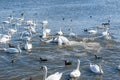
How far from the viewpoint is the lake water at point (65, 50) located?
2650 cm

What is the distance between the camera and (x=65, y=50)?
33.1 metres

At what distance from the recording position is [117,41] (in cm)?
3625

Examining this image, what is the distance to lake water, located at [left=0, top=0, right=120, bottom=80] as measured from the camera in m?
26.5

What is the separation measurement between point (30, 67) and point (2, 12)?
3262 centimetres

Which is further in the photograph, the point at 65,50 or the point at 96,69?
the point at 65,50

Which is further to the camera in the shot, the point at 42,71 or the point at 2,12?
the point at 2,12

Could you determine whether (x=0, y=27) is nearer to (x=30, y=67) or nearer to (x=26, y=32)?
(x=26, y=32)

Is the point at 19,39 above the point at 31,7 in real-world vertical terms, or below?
below

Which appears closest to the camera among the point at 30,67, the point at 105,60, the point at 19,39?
the point at 30,67

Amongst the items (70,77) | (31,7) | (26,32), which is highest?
(31,7)

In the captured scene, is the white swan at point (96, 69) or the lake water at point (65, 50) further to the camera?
the lake water at point (65, 50)

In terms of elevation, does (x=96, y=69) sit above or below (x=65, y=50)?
below

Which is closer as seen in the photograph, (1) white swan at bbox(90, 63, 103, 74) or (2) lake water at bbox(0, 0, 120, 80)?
(1) white swan at bbox(90, 63, 103, 74)

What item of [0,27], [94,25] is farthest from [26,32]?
[94,25]
